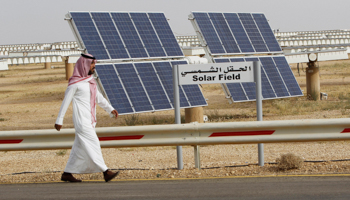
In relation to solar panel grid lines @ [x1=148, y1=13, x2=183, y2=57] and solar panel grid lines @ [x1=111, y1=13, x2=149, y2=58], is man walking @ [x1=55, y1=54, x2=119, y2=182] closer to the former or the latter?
solar panel grid lines @ [x1=111, y1=13, x2=149, y2=58]

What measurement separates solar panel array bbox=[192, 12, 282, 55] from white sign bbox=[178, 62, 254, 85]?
7.75 m

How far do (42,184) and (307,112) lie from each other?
12773 mm

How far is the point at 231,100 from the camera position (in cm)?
1612

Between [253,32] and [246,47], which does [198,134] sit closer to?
[246,47]

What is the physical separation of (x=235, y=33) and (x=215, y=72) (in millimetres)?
9439

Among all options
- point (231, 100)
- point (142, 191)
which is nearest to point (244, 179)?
point (142, 191)

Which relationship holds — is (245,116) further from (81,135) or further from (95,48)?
(81,135)

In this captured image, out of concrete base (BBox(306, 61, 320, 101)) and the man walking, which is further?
concrete base (BBox(306, 61, 320, 101))

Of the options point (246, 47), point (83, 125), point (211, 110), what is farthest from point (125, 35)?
point (83, 125)

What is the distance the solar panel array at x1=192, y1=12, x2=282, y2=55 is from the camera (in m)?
17.6

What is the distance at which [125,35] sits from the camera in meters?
16.3

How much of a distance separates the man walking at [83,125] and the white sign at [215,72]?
2.03 metres

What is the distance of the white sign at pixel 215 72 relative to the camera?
9.32 metres

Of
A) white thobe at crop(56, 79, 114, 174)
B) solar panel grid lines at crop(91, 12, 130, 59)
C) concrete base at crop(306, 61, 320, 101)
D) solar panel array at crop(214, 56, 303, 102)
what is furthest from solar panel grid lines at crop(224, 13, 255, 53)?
white thobe at crop(56, 79, 114, 174)
